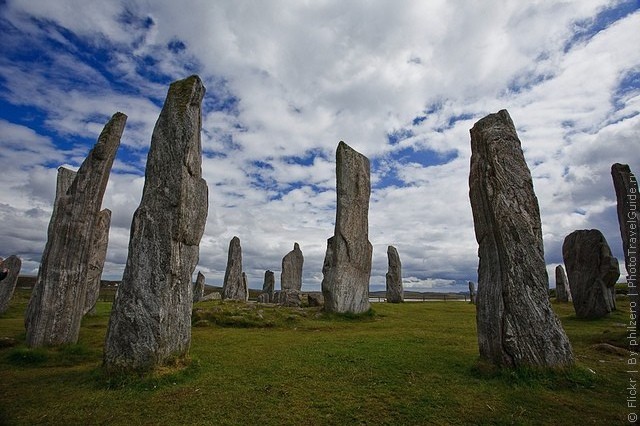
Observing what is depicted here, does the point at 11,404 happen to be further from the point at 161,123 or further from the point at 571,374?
the point at 571,374

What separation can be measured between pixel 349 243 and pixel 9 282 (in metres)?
18.3

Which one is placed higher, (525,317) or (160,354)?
(525,317)

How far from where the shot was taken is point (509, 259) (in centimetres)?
761

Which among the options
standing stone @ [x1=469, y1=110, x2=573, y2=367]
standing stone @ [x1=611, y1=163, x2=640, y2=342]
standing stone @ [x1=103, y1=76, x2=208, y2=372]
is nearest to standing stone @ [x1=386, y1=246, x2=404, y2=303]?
standing stone @ [x1=611, y1=163, x2=640, y2=342]

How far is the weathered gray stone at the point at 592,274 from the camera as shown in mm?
16156

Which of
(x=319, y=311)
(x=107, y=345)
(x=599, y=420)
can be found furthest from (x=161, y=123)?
(x=319, y=311)

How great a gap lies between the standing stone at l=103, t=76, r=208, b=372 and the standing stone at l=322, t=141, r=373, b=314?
991 centimetres

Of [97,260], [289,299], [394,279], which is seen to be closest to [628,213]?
[289,299]

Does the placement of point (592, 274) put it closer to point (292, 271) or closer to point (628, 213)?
point (628, 213)

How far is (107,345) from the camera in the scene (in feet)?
24.9

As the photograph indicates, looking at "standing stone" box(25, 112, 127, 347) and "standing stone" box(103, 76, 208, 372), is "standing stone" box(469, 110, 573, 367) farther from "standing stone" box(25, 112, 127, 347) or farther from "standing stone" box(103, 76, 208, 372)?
"standing stone" box(25, 112, 127, 347)

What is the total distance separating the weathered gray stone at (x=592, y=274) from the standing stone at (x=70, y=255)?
18.9 m

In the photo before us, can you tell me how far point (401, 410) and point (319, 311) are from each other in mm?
12370

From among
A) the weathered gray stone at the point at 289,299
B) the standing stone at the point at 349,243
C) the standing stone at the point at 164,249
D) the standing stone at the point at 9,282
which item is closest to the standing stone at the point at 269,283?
the weathered gray stone at the point at 289,299
